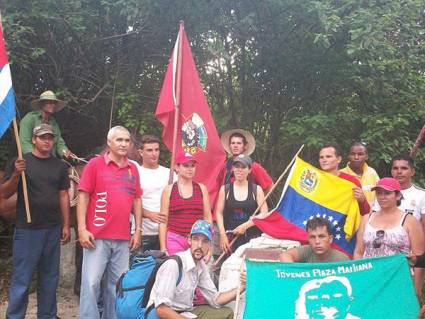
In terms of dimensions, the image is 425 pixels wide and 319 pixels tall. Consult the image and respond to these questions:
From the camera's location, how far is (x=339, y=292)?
13.5ft

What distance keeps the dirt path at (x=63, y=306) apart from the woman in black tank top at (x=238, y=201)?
2.24 meters

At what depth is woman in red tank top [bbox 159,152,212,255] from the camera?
5.19 meters

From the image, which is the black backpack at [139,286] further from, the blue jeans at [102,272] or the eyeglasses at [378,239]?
the eyeglasses at [378,239]

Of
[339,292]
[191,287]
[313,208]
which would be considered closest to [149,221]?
[191,287]

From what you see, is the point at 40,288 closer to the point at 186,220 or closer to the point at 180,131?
the point at 186,220

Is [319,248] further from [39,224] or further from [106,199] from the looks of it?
[39,224]

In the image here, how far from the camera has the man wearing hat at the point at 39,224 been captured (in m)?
5.07

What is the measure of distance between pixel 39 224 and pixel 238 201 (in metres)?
1.98

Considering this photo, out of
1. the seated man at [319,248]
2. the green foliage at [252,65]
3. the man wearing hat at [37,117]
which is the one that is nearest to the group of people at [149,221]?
the seated man at [319,248]

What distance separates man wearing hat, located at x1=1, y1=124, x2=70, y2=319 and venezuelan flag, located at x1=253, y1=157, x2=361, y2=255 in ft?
6.50

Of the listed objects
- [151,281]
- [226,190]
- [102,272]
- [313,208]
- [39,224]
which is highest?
[226,190]

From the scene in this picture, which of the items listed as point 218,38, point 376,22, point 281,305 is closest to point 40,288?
point 281,305

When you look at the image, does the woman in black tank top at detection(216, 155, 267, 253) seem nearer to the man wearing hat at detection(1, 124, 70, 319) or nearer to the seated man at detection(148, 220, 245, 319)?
the seated man at detection(148, 220, 245, 319)

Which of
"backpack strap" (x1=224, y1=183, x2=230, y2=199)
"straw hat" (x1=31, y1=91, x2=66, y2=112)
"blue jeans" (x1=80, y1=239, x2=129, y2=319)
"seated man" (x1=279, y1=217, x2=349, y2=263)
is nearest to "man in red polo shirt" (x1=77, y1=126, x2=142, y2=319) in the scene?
"blue jeans" (x1=80, y1=239, x2=129, y2=319)
